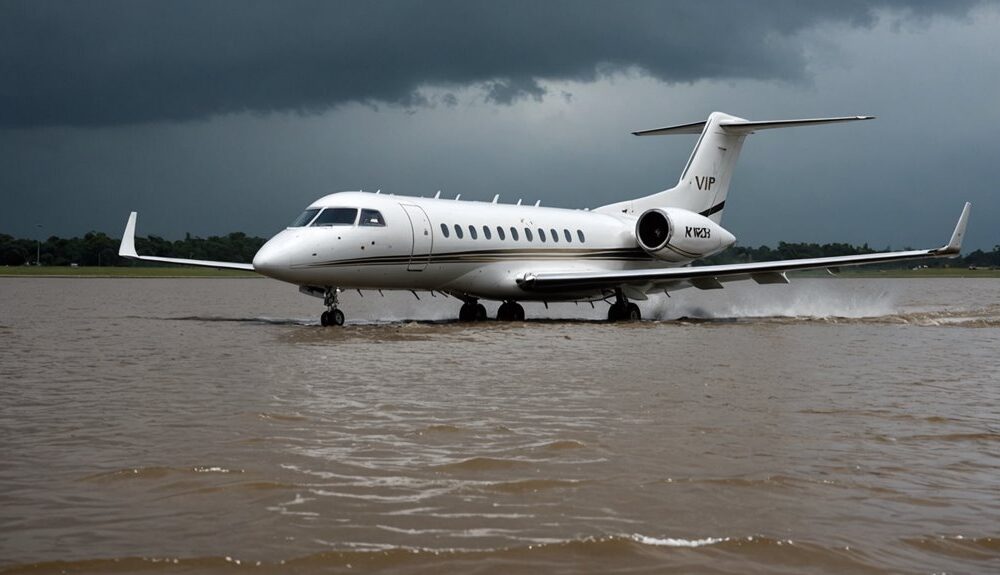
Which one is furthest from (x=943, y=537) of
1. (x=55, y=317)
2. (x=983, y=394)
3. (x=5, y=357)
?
(x=55, y=317)

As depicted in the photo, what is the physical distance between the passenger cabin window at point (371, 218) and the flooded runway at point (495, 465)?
814 cm

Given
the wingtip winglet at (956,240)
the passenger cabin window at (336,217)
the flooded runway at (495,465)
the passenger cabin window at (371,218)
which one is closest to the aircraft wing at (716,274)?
the wingtip winglet at (956,240)

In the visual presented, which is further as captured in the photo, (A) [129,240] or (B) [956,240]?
(A) [129,240]

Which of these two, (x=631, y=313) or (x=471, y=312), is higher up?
(x=631, y=313)

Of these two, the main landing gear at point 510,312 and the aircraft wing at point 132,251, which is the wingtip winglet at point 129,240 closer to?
the aircraft wing at point 132,251

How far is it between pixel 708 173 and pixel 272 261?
55.1 ft

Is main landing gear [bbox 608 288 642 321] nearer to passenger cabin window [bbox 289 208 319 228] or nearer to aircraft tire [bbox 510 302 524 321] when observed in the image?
aircraft tire [bbox 510 302 524 321]

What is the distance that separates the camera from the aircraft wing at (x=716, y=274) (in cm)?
2492

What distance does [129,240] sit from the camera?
1154 inches

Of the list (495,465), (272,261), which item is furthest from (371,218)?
(495,465)

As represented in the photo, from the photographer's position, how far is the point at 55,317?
2639cm

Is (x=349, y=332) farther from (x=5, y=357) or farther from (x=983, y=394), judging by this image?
(x=983, y=394)

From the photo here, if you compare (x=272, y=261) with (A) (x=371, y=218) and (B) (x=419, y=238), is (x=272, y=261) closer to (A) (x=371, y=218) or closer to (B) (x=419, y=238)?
(A) (x=371, y=218)

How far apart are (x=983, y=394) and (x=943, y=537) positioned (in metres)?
6.72
